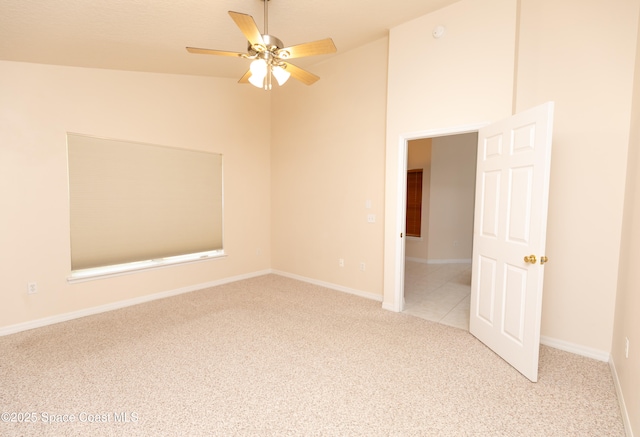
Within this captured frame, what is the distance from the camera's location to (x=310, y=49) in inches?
91.6

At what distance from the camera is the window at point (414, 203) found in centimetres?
704

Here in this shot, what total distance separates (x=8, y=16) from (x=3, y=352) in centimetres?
278

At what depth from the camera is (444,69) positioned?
3.28 meters

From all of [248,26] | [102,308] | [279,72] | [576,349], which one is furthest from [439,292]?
[102,308]

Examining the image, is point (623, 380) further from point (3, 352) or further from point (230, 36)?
point (3, 352)

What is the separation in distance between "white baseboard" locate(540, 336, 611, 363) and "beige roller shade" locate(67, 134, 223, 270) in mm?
4403

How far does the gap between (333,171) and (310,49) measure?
94.4 inches

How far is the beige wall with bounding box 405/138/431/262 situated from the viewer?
22.4 ft

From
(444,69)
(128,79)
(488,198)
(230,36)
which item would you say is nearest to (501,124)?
(488,198)

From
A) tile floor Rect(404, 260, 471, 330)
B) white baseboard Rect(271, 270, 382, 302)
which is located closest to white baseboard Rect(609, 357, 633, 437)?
tile floor Rect(404, 260, 471, 330)

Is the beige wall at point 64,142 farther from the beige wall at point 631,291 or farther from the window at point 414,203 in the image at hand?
the beige wall at point 631,291

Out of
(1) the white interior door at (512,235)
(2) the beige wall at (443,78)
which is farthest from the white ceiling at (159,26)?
(1) the white interior door at (512,235)

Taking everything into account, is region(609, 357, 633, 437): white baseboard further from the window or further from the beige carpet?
the window

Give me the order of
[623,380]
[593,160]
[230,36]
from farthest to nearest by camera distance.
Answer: [230,36] → [593,160] → [623,380]
